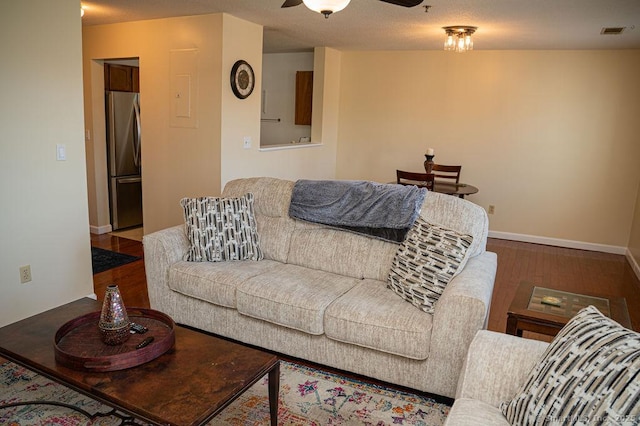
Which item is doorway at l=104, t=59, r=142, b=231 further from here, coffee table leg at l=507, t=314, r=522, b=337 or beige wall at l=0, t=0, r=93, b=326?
coffee table leg at l=507, t=314, r=522, b=337

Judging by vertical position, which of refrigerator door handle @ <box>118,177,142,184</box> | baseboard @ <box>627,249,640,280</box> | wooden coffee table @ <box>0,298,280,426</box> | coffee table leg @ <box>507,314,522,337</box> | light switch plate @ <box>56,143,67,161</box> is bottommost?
baseboard @ <box>627,249,640,280</box>

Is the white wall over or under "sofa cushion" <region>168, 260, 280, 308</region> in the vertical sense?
over

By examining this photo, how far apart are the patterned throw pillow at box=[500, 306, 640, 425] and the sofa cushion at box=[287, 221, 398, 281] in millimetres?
1395

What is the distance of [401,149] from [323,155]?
1053mm

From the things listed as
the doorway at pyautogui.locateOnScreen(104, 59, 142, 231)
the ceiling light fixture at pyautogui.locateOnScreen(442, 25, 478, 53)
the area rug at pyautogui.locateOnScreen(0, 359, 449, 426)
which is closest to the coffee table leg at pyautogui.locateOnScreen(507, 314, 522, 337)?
the area rug at pyautogui.locateOnScreen(0, 359, 449, 426)

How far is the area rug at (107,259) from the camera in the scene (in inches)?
173

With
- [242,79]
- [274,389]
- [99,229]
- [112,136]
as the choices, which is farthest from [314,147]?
[274,389]

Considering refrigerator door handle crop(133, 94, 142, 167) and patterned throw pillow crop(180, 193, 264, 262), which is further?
refrigerator door handle crop(133, 94, 142, 167)

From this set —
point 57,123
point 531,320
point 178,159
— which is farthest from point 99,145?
point 531,320

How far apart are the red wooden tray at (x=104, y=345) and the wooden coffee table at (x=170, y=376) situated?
3 centimetres

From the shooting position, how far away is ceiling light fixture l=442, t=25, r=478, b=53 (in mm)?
4555

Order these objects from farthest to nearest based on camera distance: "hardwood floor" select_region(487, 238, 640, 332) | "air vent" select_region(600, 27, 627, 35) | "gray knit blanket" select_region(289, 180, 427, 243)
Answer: "air vent" select_region(600, 27, 627, 35), "hardwood floor" select_region(487, 238, 640, 332), "gray knit blanket" select_region(289, 180, 427, 243)

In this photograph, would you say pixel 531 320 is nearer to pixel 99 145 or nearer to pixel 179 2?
pixel 179 2

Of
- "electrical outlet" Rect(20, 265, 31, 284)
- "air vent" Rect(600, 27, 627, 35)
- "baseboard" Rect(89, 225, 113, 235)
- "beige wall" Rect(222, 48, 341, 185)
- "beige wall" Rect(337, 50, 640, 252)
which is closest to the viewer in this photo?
"electrical outlet" Rect(20, 265, 31, 284)
